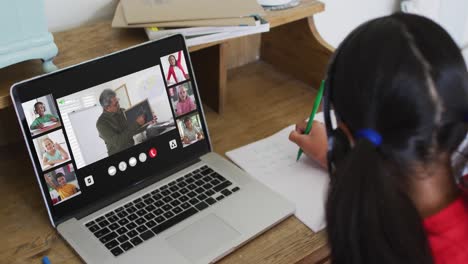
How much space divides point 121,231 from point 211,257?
0.15 m

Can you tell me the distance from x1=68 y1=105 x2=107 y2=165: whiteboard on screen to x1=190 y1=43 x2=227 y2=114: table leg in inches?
12.7

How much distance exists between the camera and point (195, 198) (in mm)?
900

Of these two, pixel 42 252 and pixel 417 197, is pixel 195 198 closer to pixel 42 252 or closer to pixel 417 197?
Answer: pixel 42 252

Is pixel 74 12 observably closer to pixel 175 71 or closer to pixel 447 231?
pixel 175 71

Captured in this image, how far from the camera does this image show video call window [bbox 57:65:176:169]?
34.4 inches

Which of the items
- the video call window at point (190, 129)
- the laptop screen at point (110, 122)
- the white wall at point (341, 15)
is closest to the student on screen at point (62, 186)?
the laptop screen at point (110, 122)

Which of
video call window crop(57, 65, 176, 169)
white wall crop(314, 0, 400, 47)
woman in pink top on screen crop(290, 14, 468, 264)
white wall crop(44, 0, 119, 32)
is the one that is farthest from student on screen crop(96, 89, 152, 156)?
white wall crop(314, 0, 400, 47)

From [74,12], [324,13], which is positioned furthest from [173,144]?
[324,13]

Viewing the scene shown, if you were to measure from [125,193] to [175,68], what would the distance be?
0.79ft

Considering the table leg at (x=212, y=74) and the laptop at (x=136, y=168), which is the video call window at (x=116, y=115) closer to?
the laptop at (x=136, y=168)

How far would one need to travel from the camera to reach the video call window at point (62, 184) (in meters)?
0.85

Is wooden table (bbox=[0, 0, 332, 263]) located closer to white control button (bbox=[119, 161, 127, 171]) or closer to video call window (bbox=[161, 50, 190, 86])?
video call window (bbox=[161, 50, 190, 86])

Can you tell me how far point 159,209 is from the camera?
0.88 metres

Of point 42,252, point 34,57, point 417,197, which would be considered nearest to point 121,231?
point 42,252
